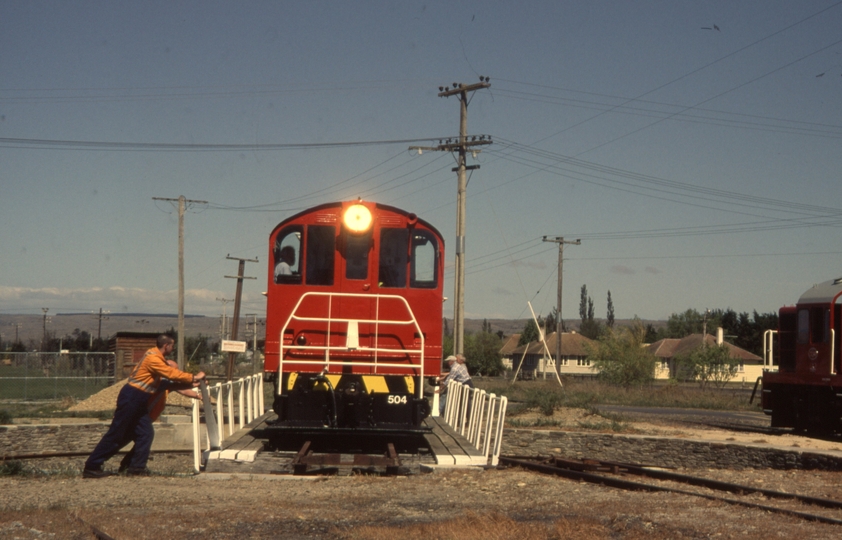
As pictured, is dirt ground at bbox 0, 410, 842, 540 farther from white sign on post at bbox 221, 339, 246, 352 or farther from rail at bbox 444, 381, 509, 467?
white sign on post at bbox 221, 339, 246, 352

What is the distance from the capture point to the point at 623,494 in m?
9.50

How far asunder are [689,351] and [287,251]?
3301 inches

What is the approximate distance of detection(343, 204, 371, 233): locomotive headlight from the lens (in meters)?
11.3

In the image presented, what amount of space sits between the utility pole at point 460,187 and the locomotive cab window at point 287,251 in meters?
15.9

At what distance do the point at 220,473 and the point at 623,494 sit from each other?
4.64m

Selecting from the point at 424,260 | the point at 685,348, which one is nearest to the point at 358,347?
the point at 424,260

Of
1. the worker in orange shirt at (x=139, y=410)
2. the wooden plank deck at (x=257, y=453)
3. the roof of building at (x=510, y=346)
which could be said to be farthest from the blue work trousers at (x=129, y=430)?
the roof of building at (x=510, y=346)

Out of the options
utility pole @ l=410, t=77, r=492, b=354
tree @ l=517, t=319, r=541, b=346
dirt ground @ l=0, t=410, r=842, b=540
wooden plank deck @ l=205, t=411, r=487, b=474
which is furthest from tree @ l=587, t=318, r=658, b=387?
tree @ l=517, t=319, r=541, b=346

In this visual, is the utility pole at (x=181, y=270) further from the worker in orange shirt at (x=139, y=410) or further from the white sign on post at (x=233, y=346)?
the worker in orange shirt at (x=139, y=410)

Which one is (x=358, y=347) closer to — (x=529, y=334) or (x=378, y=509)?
(x=378, y=509)

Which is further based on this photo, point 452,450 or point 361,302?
point 361,302

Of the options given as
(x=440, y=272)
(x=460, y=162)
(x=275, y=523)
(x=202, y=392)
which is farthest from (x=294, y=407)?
(x=460, y=162)

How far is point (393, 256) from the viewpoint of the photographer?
1162 centimetres

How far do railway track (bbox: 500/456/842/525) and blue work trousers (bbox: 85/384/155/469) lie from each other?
17.1 ft
